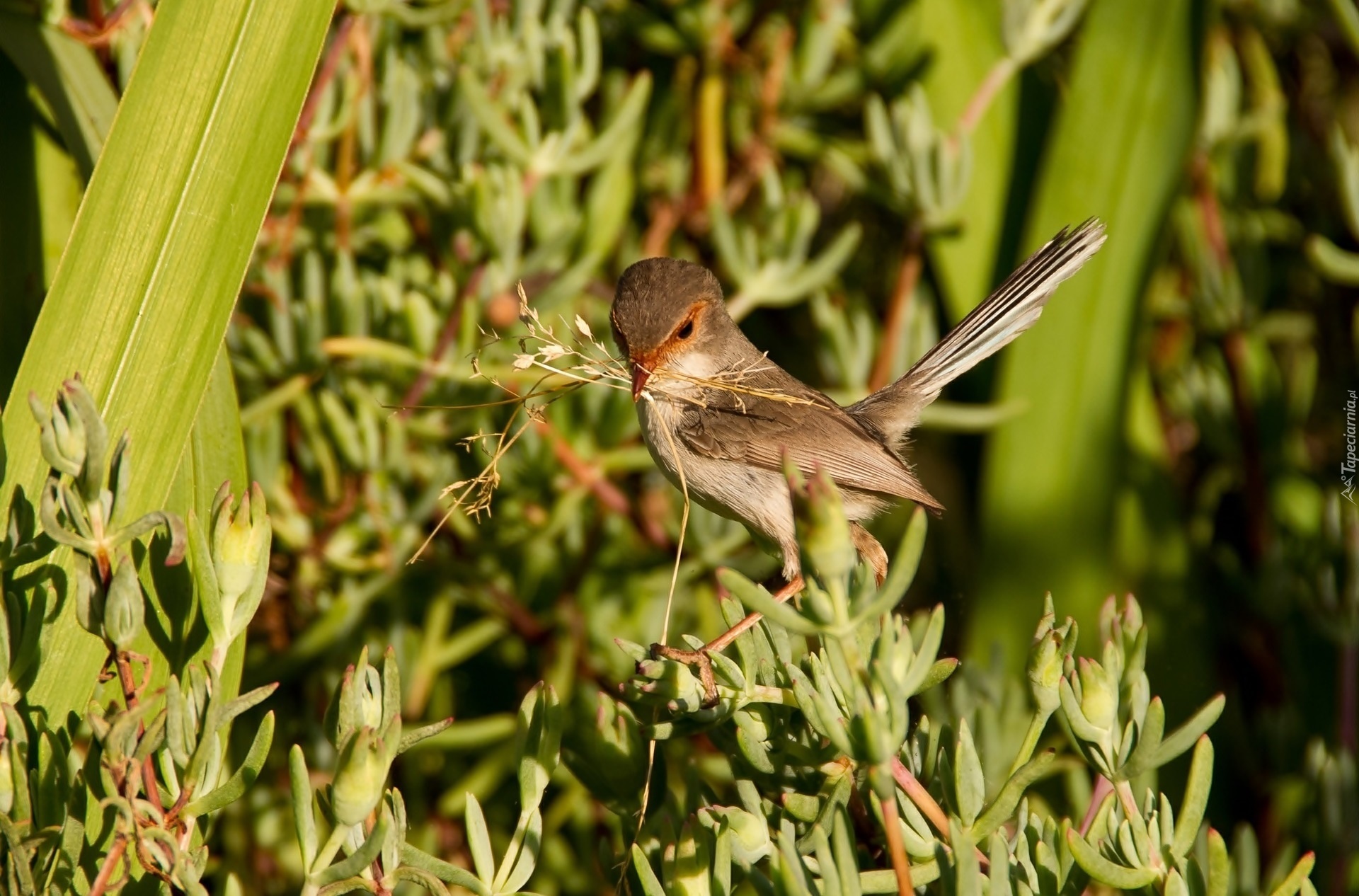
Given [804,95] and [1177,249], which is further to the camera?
[1177,249]

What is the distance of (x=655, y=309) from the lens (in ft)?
8.21

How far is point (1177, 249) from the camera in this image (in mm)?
3436

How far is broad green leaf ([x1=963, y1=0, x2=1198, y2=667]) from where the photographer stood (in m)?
2.89

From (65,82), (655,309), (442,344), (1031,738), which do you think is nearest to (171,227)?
(65,82)

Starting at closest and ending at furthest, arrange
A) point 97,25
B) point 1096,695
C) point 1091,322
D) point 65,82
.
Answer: point 1096,695 < point 65,82 < point 97,25 < point 1091,322

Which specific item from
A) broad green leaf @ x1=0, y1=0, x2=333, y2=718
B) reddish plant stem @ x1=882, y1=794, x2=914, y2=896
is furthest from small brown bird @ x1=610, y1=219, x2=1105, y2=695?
reddish plant stem @ x1=882, y1=794, x2=914, y2=896

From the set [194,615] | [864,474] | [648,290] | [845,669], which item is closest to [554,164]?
[648,290]

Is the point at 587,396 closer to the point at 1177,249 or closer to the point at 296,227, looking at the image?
the point at 296,227

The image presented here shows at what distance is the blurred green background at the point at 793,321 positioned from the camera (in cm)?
253

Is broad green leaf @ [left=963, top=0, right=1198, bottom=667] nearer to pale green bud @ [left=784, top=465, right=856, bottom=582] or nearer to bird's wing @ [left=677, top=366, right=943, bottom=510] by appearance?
bird's wing @ [left=677, top=366, right=943, bottom=510]

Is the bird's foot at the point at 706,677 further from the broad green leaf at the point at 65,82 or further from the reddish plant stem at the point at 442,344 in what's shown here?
the broad green leaf at the point at 65,82

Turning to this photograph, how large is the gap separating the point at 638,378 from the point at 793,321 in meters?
1.26

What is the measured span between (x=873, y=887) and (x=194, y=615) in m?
0.79

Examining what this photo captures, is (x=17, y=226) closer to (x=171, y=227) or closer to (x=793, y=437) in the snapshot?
(x=171, y=227)
